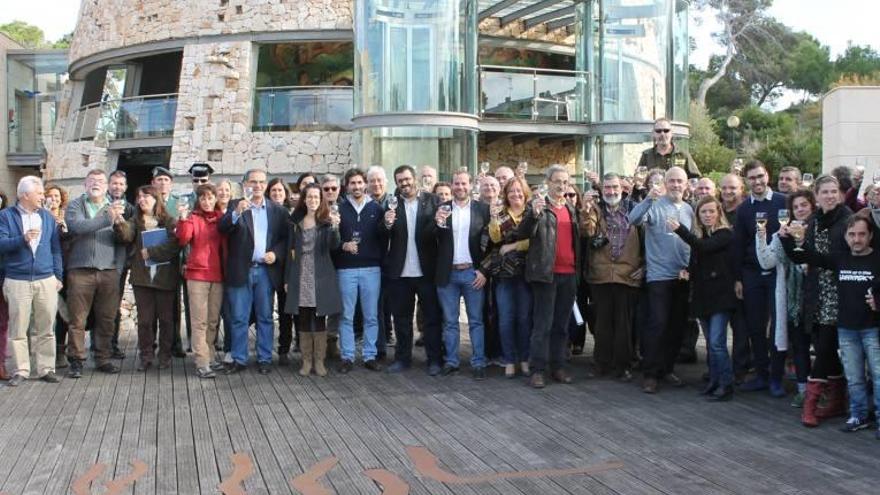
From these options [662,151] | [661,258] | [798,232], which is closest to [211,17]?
[662,151]

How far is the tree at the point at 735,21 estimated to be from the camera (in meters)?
52.3

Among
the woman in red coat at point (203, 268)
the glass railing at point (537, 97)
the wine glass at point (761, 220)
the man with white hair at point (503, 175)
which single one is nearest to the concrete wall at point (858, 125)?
the glass railing at point (537, 97)

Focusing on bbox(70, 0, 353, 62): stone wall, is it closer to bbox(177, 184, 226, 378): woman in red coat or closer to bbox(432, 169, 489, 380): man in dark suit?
bbox(177, 184, 226, 378): woman in red coat

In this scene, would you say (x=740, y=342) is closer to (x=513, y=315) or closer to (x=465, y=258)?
(x=513, y=315)

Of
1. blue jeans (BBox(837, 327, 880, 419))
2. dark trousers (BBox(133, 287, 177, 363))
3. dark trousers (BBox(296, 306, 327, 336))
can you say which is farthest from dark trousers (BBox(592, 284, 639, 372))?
dark trousers (BBox(133, 287, 177, 363))

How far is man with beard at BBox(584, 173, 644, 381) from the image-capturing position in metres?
7.74

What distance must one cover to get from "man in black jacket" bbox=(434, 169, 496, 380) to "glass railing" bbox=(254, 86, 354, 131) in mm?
11325

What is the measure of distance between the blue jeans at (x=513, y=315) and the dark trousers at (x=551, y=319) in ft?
0.28

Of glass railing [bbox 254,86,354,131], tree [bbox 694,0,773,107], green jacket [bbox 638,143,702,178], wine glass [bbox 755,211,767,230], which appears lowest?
wine glass [bbox 755,211,767,230]

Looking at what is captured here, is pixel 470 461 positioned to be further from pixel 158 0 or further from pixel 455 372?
pixel 158 0

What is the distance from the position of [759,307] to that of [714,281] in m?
0.44

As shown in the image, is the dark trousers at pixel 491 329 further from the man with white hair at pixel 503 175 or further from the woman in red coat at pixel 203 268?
the woman in red coat at pixel 203 268

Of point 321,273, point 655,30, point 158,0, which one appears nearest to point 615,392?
point 321,273

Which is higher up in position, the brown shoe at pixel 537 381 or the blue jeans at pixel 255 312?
the blue jeans at pixel 255 312
